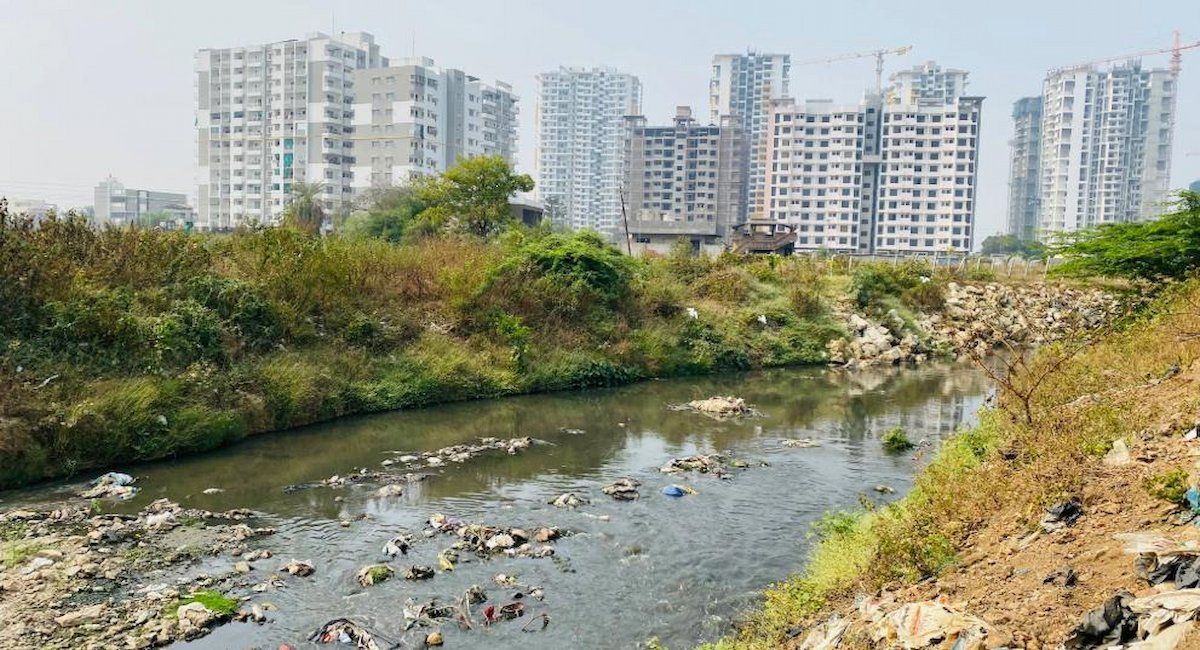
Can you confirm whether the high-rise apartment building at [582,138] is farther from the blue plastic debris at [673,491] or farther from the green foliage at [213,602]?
the green foliage at [213,602]

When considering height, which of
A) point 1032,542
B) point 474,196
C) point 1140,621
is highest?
point 474,196

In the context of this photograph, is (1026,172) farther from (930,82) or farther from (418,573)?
(418,573)

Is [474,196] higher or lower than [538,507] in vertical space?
→ higher

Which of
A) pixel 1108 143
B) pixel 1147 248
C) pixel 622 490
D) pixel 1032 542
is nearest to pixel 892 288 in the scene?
pixel 1147 248

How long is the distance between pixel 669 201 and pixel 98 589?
94.3 meters

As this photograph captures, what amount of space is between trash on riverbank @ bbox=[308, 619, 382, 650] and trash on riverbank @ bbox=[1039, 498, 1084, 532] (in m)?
5.74

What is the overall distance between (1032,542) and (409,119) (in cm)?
7567

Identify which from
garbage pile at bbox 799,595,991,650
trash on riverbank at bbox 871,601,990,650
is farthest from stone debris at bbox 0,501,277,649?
trash on riverbank at bbox 871,601,990,650

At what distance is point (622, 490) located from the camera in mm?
12609

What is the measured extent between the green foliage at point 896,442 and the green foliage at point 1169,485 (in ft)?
29.7

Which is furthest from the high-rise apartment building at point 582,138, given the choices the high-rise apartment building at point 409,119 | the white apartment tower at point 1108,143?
the white apartment tower at point 1108,143

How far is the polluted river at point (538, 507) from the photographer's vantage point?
8453 mm

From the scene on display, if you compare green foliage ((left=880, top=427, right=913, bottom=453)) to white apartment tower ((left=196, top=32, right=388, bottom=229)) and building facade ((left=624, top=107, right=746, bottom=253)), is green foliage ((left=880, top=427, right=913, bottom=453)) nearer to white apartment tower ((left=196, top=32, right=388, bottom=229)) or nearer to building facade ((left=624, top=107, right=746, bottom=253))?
white apartment tower ((left=196, top=32, right=388, bottom=229))

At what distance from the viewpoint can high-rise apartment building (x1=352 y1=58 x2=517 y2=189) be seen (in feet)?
254
